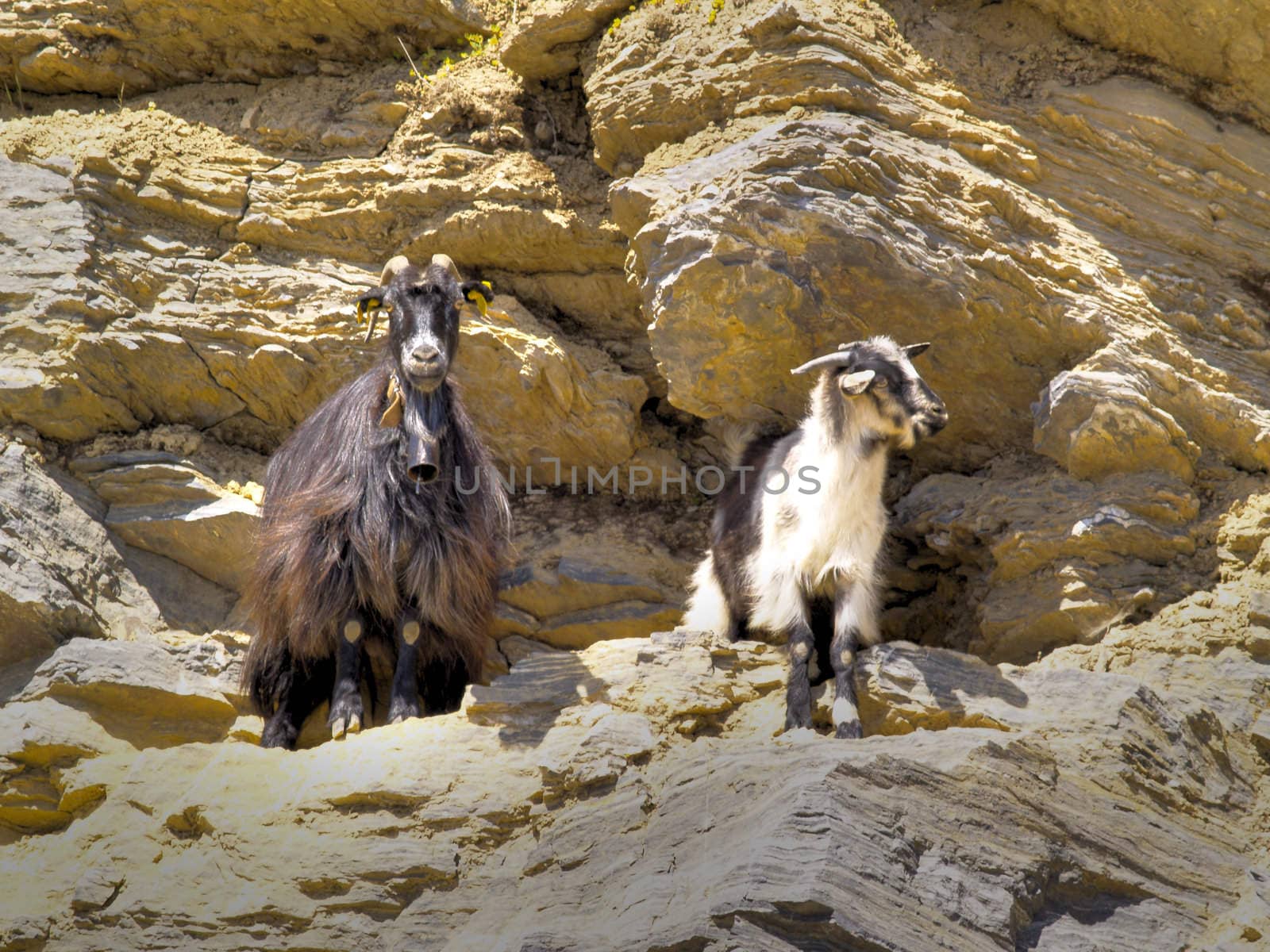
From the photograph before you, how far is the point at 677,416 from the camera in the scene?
7598mm

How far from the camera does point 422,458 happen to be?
5301 millimetres

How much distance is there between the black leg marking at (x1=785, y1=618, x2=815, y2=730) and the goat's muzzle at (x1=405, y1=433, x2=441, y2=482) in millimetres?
1768

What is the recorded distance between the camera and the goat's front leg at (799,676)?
4.75 metres

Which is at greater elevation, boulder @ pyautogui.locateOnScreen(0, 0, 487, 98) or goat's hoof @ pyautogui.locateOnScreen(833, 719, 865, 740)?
boulder @ pyautogui.locateOnScreen(0, 0, 487, 98)

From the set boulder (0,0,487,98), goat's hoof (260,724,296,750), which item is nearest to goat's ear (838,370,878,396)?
goat's hoof (260,724,296,750)

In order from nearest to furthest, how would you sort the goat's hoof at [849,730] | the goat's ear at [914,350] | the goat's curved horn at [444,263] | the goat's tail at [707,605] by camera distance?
the goat's hoof at [849,730]
the goat's ear at [914,350]
the goat's curved horn at [444,263]
the goat's tail at [707,605]

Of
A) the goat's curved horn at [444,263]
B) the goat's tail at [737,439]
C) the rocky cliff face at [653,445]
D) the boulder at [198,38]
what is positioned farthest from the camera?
the boulder at [198,38]

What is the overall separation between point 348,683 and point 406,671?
0.27 metres

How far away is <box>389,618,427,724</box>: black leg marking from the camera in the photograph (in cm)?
533

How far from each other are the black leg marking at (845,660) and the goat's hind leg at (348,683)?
2.08 meters

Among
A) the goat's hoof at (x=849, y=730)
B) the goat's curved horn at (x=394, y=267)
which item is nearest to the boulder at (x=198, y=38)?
the goat's curved horn at (x=394, y=267)

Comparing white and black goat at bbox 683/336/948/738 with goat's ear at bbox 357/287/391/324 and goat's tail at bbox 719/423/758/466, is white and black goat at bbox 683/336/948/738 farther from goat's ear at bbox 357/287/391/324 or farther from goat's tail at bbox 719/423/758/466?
goat's ear at bbox 357/287/391/324

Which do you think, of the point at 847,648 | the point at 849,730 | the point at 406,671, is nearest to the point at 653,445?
the point at 406,671

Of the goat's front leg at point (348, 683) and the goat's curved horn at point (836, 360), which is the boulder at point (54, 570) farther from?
the goat's curved horn at point (836, 360)
